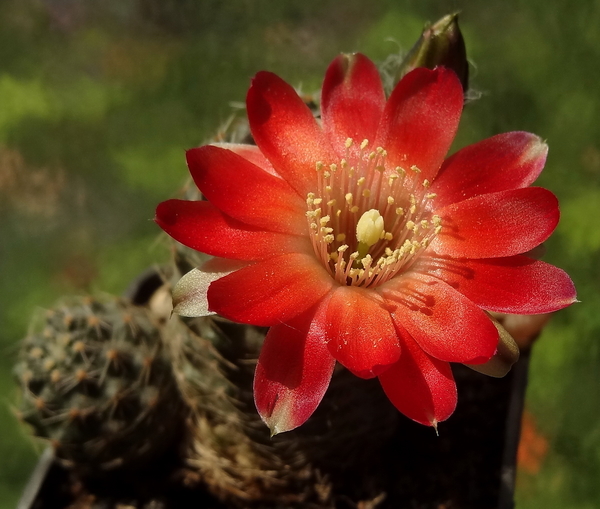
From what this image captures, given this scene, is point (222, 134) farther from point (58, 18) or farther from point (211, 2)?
point (58, 18)

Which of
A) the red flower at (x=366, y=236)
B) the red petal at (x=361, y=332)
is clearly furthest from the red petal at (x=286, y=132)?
the red petal at (x=361, y=332)

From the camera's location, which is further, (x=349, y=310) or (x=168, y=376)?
(x=168, y=376)

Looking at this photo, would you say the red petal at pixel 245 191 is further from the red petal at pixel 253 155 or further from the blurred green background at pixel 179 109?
the blurred green background at pixel 179 109

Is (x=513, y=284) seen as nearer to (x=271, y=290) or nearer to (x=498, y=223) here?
(x=498, y=223)

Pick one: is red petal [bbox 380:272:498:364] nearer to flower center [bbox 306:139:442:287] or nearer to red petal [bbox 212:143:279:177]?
flower center [bbox 306:139:442:287]

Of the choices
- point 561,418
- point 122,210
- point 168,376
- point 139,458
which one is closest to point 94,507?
point 139,458

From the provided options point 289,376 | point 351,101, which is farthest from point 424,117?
point 289,376
